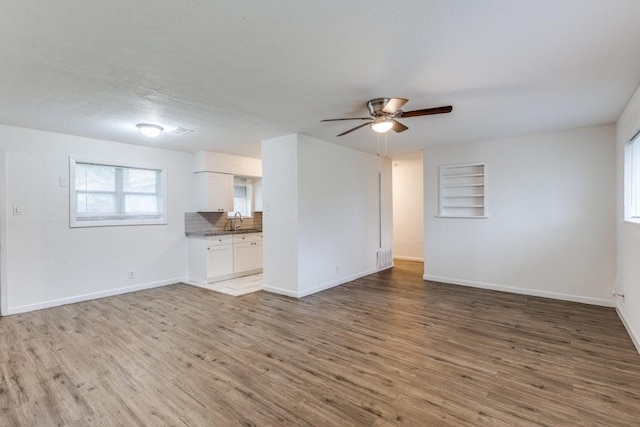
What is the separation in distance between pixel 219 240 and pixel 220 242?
4cm

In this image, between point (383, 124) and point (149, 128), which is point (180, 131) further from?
point (383, 124)

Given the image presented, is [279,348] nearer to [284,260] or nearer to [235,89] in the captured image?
[284,260]

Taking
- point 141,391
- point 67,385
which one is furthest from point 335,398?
point 67,385

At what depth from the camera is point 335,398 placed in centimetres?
213

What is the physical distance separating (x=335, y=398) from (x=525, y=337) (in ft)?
7.38

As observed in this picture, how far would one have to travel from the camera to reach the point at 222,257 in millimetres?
5727

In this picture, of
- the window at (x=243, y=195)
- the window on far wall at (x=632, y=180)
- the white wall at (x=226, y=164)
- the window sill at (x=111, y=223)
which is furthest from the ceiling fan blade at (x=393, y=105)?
the window at (x=243, y=195)

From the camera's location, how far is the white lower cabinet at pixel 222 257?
18.2 ft

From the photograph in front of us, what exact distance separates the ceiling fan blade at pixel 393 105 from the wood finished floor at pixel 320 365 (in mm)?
2294

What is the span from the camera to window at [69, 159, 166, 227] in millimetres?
4621

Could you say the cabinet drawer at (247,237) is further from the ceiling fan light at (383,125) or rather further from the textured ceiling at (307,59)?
the ceiling fan light at (383,125)

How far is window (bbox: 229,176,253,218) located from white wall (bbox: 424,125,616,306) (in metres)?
4.17

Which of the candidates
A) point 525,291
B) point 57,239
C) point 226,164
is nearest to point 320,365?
point 525,291

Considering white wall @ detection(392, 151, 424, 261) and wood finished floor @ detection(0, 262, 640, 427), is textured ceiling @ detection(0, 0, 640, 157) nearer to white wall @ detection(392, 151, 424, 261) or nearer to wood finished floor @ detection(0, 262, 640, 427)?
wood finished floor @ detection(0, 262, 640, 427)
